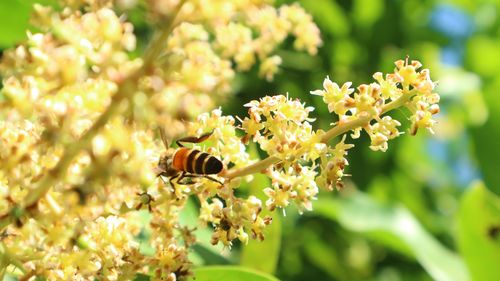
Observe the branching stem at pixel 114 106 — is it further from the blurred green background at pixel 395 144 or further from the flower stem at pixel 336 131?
the blurred green background at pixel 395 144

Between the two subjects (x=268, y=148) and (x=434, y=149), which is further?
(x=434, y=149)

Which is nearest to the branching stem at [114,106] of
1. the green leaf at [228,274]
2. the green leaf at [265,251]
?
the green leaf at [228,274]

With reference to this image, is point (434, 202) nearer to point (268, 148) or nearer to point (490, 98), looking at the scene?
point (490, 98)

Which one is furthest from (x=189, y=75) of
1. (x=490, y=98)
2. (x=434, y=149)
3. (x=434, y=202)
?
(x=434, y=149)

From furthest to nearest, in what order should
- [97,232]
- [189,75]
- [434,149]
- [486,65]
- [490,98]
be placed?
1. [434,149]
2. [486,65]
3. [490,98]
4. [97,232]
5. [189,75]

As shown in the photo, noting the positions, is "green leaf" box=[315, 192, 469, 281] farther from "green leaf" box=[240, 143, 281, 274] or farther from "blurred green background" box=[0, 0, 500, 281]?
"green leaf" box=[240, 143, 281, 274]

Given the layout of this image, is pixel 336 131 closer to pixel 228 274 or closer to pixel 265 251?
pixel 228 274
